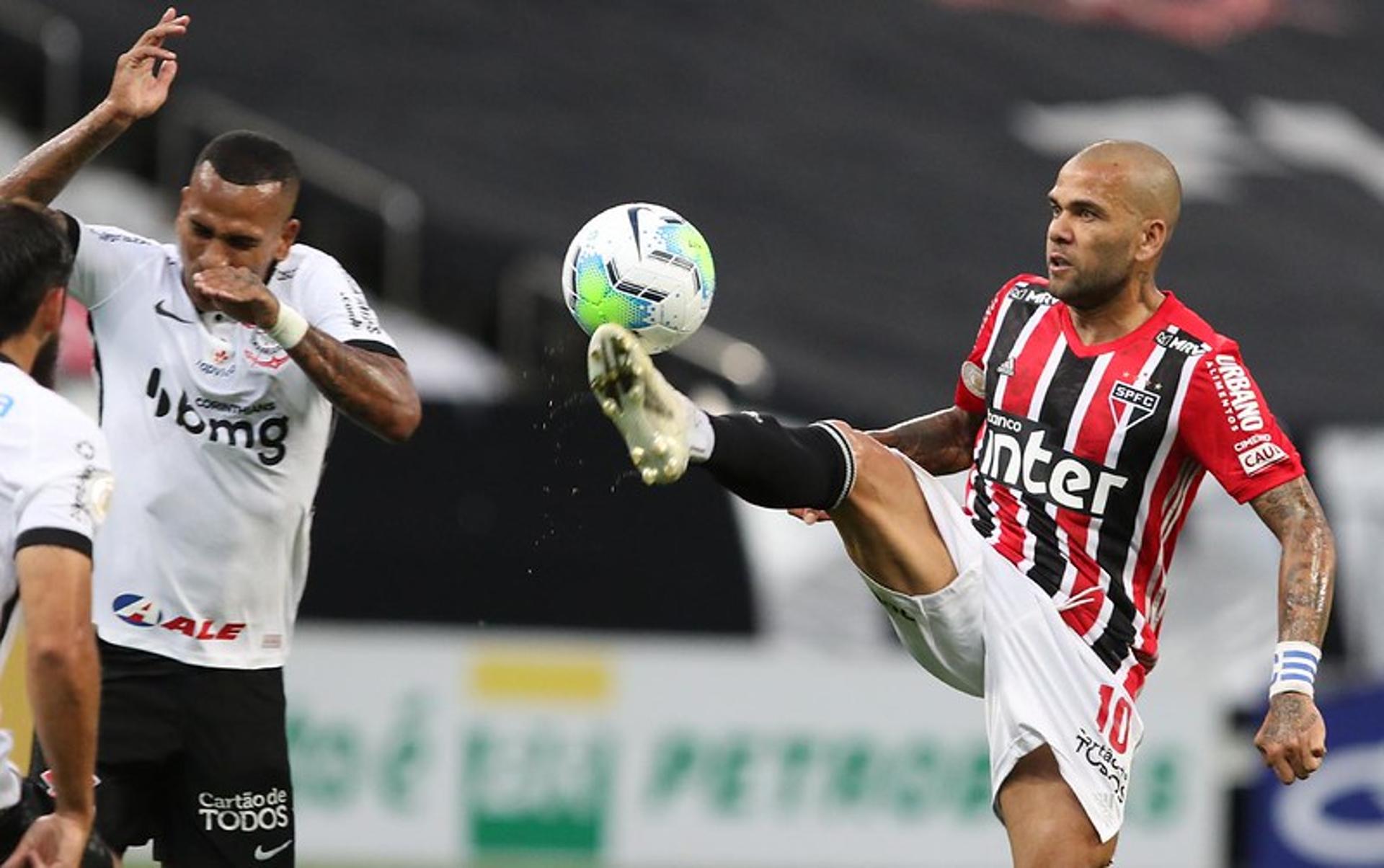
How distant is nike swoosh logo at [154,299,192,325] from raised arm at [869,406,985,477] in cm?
188

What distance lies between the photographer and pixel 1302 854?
1109 centimetres

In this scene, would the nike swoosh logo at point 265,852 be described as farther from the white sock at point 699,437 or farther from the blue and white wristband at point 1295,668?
the blue and white wristband at point 1295,668

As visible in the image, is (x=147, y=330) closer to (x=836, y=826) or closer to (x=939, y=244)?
(x=836, y=826)

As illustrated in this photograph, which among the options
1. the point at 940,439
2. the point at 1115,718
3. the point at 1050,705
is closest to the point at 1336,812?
the point at 940,439

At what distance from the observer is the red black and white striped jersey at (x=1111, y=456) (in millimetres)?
5957

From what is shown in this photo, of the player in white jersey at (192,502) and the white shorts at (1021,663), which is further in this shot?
the white shorts at (1021,663)

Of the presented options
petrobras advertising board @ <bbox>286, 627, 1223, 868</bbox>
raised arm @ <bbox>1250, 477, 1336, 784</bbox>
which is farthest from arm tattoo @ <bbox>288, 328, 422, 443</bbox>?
petrobras advertising board @ <bbox>286, 627, 1223, 868</bbox>

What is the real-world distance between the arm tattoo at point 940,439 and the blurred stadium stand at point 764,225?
316 cm

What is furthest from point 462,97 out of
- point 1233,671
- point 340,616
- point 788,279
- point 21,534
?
point 21,534

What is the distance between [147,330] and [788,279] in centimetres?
909

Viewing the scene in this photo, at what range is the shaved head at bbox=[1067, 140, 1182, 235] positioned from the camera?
6.03 metres

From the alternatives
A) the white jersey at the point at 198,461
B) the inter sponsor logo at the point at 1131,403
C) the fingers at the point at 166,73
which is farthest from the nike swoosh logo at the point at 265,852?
the inter sponsor logo at the point at 1131,403

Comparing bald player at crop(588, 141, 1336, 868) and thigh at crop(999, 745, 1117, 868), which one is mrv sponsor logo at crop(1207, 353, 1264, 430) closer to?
bald player at crop(588, 141, 1336, 868)

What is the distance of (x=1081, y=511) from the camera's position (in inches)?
Result: 240
